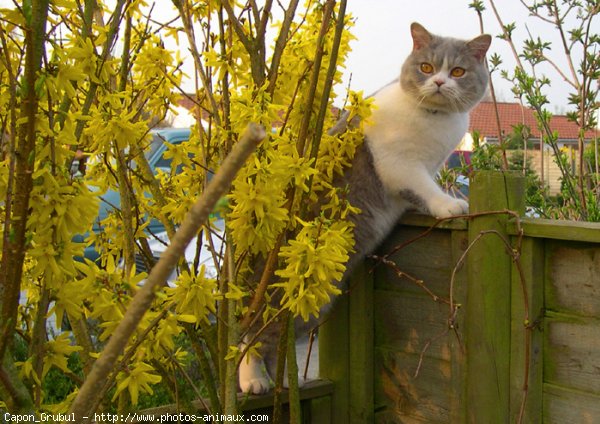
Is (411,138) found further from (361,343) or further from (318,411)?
(318,411)

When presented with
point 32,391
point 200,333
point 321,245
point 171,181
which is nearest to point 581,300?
point 321,245

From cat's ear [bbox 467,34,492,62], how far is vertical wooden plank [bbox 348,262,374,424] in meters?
1.10

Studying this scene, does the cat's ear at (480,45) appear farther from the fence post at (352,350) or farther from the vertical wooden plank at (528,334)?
the vertical wooden plank at (528,334)

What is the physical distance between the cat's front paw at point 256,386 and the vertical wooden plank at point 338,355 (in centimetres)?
25

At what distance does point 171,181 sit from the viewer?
2.04 meters

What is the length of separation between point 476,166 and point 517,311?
3.44 feet

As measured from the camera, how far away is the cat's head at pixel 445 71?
2.70 metres

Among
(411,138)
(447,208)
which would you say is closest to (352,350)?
(447,208)

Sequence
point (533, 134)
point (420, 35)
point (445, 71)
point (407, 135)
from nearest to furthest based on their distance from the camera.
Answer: point (407, 135), point (445, 71), point (420, 35), point (533, 134)

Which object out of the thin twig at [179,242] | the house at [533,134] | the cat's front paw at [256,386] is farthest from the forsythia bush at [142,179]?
the house at [533,134]

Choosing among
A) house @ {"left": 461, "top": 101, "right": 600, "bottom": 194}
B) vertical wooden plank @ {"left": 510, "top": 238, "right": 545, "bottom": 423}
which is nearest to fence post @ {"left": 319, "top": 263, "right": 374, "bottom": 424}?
vertical wooden plank @ {"left": 510, "top": 238, "right": 545, "bottom": 423}

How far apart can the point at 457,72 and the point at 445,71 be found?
0.06 meters

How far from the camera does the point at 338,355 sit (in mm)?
2428

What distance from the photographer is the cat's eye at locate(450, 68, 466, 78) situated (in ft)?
9.18
